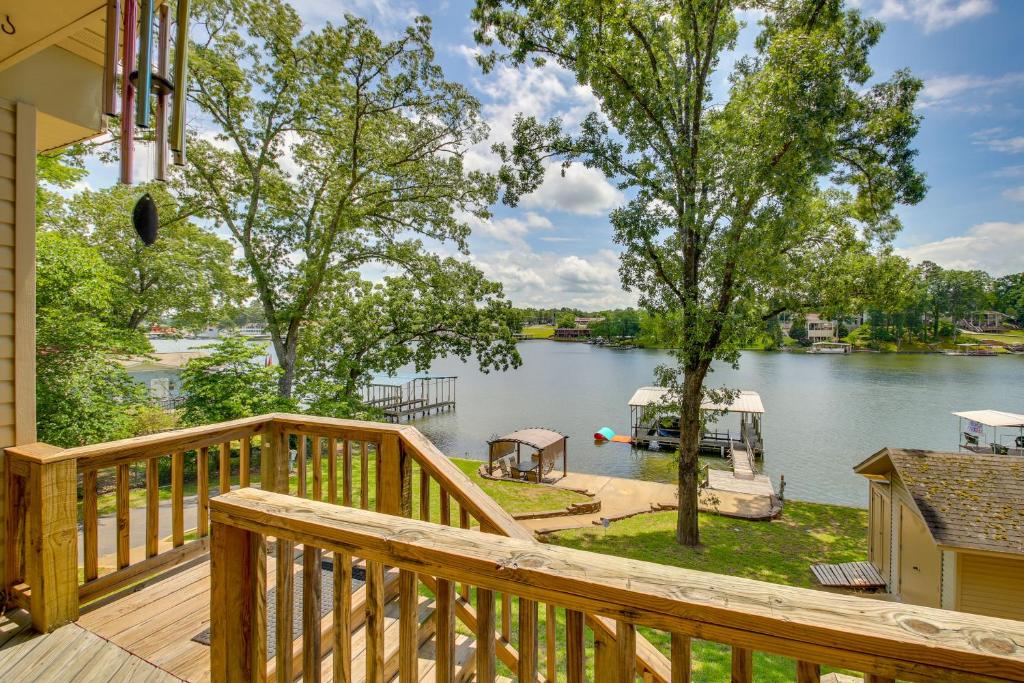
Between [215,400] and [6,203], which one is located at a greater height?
[6,203]

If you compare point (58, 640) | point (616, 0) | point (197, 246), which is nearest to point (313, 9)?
point (616, 0)

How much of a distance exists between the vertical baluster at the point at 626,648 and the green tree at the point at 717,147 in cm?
813

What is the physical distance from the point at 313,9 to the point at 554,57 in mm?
5188

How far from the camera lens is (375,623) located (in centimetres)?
127

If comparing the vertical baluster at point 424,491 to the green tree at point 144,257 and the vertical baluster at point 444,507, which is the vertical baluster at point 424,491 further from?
the green tree at point 144,257

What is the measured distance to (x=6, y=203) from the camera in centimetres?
250

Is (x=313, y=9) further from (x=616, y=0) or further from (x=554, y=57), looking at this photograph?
(x=616, y=0)

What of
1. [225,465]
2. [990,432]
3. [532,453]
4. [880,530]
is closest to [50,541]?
[225,465]

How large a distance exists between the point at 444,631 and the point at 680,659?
608mm

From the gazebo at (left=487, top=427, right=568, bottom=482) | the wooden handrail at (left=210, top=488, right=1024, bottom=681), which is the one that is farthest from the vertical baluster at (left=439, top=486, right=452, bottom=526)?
the gazebo at (left=487, top=427, right=568, bottom=482)

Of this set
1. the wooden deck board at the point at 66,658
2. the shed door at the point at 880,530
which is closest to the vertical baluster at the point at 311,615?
the wooden deck board at the point at 66,658

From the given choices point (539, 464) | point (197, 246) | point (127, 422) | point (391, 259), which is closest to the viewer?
point (127, 422)

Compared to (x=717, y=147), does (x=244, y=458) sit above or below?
below

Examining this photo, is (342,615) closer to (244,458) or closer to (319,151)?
(244,458)
